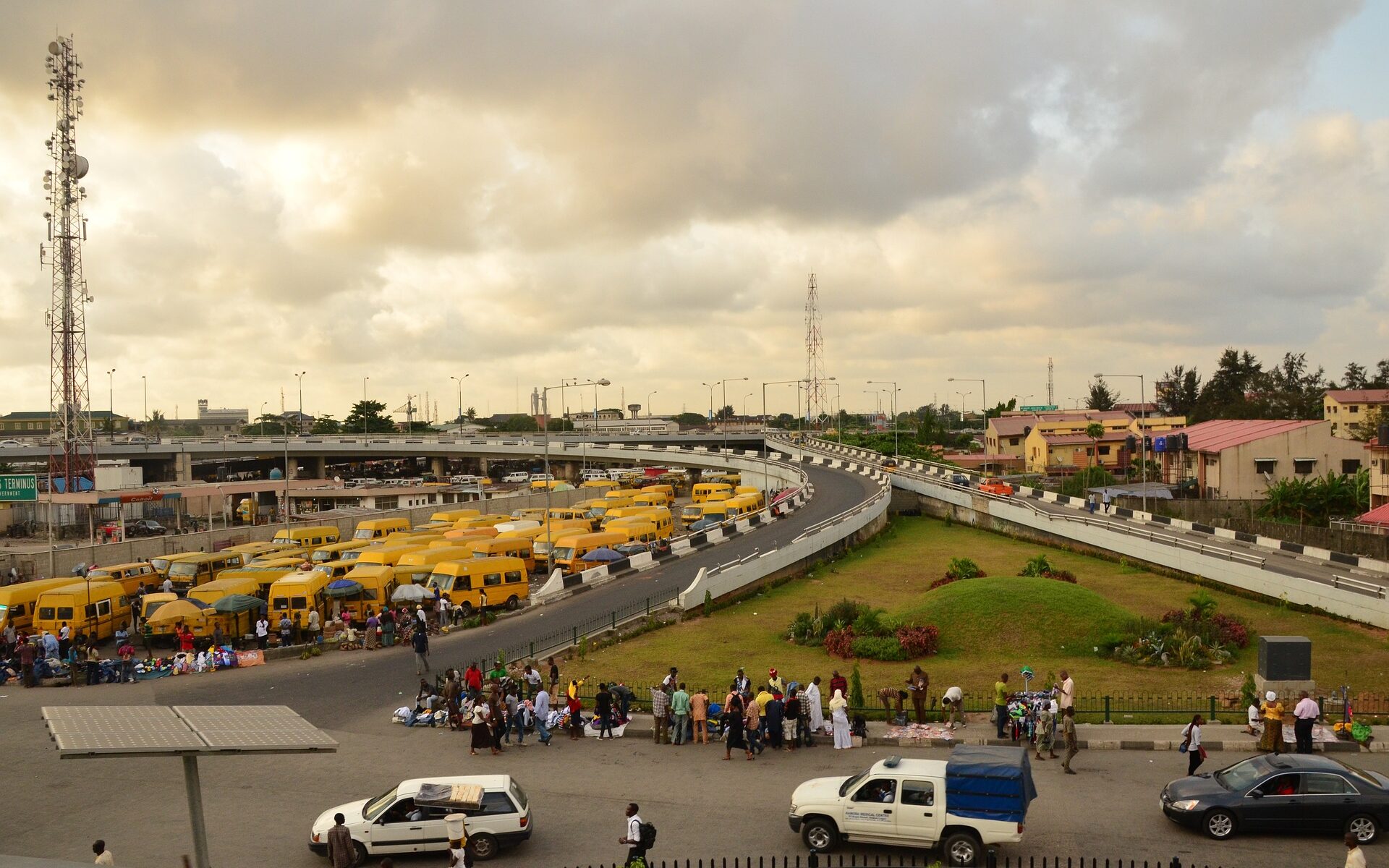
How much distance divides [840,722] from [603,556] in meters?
22.8

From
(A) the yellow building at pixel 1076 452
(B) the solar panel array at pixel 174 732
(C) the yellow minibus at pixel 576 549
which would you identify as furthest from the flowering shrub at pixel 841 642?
(A) the yellow building at pixel 1076 452

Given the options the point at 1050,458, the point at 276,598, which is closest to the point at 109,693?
the point at 276,598

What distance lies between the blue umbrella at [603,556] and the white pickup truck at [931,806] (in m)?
26.6

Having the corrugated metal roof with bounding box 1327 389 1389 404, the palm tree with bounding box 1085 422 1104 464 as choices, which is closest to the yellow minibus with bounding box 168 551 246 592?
the palm tree with bounding box 1085 422 1104 464

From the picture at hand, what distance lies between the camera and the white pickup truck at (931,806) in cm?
1316

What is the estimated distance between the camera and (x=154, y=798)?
55.6 feet

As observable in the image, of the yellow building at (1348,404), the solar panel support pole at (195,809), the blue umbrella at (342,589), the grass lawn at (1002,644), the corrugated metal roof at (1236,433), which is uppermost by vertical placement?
the yellow building at (1348,404)

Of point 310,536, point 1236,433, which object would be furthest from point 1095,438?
point 310,536

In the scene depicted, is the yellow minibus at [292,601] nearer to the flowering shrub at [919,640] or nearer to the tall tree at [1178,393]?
the flowering shrub at [919,640]

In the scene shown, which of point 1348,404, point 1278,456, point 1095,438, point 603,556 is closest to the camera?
point 603,556

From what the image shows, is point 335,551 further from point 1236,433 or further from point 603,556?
point 1236,433

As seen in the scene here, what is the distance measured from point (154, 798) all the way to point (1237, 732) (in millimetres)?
20145

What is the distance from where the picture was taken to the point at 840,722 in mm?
18781

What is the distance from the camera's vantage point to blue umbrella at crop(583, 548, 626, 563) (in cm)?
4041
